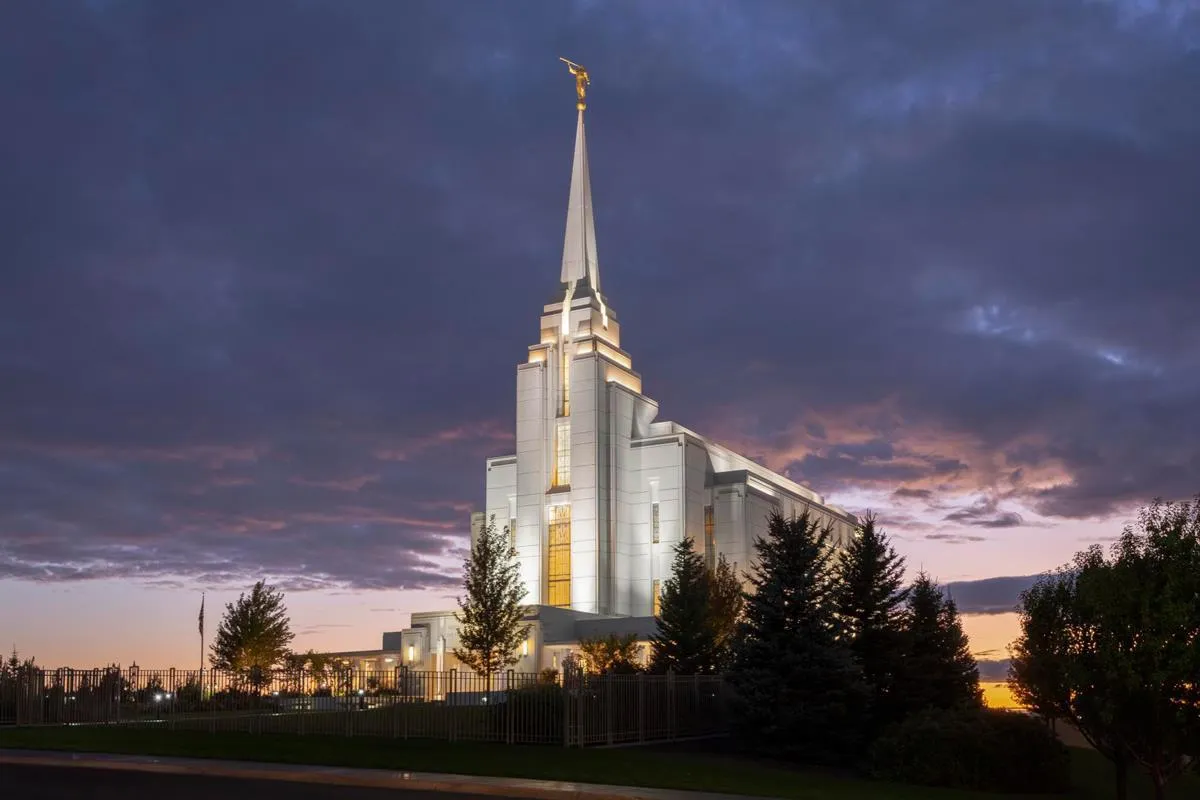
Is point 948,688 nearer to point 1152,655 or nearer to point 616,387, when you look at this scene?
point 1152,655

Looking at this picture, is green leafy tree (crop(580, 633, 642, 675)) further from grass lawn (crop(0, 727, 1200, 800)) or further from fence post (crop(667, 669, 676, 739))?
grass lawn (crop(0, 727, 1200, 800))

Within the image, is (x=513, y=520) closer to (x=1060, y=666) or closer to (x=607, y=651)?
(x=607, y=651)

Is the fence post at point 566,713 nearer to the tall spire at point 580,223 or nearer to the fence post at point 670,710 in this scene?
the fence post at point 670,710

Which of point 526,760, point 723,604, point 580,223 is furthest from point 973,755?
point 580,223

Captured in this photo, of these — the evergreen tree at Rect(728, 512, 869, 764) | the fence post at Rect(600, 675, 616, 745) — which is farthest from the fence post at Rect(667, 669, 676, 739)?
the fence post at Rect(600, 675, 616, 745)

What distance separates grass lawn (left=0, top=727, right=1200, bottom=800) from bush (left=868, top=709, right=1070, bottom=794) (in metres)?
1.09

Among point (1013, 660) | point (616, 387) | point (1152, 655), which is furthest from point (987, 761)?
point (616, 387)

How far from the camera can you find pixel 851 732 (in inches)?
1238

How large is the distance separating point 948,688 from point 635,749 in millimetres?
13121

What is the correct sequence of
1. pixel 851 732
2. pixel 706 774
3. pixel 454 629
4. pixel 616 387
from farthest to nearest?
pixel 616 387, pixel 454 629, pixel 851 732, pixel 706 774

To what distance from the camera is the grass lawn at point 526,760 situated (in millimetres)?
23734

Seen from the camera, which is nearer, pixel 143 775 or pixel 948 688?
pixel 143 775

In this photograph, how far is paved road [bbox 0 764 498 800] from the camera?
65.0ft

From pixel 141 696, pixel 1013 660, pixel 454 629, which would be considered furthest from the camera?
pixel 454 629
